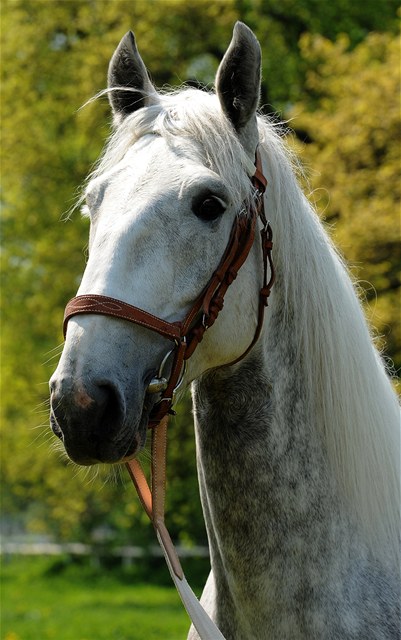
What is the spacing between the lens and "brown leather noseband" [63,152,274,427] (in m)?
2.55

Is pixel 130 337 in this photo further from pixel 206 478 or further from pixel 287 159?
pixel 287 159

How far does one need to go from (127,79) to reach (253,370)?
117 cm

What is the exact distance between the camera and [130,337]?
259cm

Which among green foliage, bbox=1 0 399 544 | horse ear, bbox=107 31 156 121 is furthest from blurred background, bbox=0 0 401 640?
horse ear, bbox=107 31 156 121

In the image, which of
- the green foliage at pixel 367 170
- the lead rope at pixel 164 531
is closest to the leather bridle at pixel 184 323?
the lead rope at pixel 164 531

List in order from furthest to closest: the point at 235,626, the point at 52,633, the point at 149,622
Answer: the point at 149,622 < the point at 52,633 < the point at 235,626

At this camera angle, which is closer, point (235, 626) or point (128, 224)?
point (128, 224)

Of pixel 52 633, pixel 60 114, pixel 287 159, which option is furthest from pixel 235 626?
pixel 60 114

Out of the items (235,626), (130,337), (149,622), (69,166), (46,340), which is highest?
(130,337)

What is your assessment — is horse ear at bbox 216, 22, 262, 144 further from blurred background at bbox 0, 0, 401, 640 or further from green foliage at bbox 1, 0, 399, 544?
green foliage at bbox 1, 0, 399, 544

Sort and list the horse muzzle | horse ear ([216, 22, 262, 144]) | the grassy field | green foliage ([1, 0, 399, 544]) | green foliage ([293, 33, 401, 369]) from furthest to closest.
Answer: green foliage ([1, 0, 399, 544]) → the grassy field → green foliage ([293, 33, 401, 369]) → horse ear ([216, 22, 262, 144]) → the horse muzzle

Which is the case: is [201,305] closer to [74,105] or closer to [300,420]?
[300,420]

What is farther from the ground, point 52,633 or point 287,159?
point 287,159

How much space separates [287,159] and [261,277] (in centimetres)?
51
